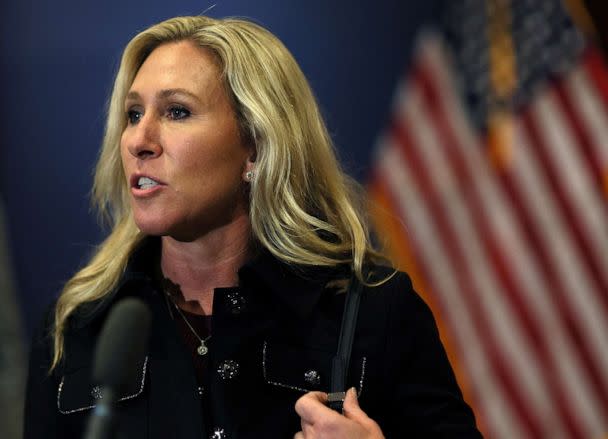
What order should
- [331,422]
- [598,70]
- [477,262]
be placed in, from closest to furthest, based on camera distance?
[331,422]
[598,70]
[477,262]

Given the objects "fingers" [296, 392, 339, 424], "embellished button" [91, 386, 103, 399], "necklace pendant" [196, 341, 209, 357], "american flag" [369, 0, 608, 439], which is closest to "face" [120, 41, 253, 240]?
"necklace pendant" [196, 341, 209, 357]

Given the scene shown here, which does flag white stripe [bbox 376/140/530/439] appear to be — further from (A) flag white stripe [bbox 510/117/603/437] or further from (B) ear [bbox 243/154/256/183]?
(B) ear [bbox 243/154/256/183]

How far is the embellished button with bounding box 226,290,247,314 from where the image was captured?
82.6 inches

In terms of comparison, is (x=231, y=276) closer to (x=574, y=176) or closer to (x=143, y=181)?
(x=143, y=181)

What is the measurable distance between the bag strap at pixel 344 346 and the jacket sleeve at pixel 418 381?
3.0 inches

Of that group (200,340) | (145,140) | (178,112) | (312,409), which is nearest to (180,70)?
(178,112)

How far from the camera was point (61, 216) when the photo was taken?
3490mm

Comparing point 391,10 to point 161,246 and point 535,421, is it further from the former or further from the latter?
point 161,246

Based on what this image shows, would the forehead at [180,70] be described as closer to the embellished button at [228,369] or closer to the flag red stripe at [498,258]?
the embellished button at [228,369]

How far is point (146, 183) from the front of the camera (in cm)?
208

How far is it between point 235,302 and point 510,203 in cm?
237

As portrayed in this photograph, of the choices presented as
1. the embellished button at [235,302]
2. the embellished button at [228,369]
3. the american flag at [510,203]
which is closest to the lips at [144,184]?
the embellished button at [235,302]

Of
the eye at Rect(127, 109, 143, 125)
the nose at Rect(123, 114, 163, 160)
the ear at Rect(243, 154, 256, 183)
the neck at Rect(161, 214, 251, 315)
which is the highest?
the eye at Rect(127, 109, 143, 125)

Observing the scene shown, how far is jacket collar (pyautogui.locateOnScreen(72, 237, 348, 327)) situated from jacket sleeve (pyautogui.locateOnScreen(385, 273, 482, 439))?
16cm
